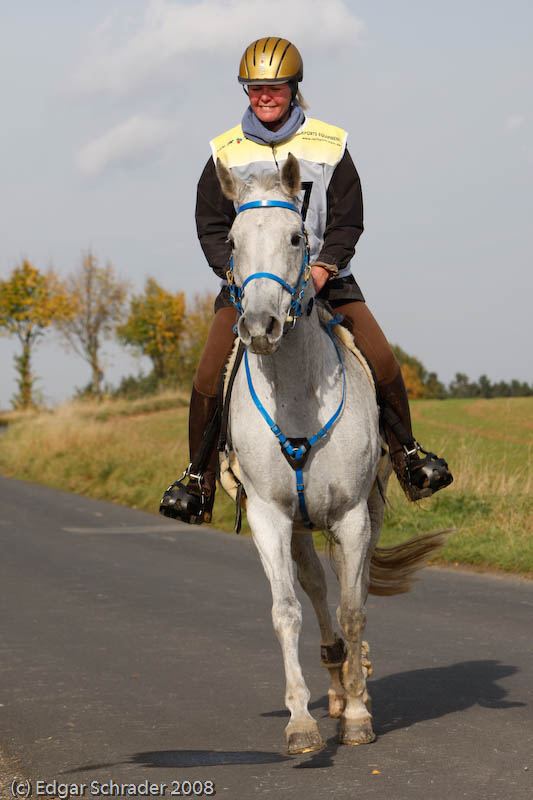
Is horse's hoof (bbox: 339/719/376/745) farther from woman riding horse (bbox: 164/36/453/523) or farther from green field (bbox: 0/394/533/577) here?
green field (bbox: 0/394/533/577)

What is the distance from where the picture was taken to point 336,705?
250 inches

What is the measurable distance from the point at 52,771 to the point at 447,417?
26.8 meters

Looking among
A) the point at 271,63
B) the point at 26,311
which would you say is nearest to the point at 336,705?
the point at 271,63

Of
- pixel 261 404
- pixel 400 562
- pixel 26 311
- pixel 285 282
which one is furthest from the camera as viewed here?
pixel 26 311

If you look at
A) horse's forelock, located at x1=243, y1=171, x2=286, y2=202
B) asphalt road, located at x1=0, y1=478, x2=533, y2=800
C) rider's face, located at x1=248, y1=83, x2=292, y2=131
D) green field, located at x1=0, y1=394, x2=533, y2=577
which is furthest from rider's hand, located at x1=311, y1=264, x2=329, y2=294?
green field, located at x1=0, y1=394, x2=533, y2=577

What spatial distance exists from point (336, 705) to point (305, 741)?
1.13 meters

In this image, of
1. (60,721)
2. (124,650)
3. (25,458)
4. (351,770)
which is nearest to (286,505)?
(351,770)

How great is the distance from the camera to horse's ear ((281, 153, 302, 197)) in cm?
520

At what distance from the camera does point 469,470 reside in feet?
51.7

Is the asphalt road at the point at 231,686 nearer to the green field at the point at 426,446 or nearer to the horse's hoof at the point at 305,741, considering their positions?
the horse's hoof at the point at 305,741

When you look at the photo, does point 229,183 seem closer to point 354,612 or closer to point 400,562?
point 354,612

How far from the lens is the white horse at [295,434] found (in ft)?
16.8

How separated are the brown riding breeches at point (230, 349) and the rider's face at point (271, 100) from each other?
3.49 ft

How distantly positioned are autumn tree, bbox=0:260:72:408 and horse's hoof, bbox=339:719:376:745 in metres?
52.7
